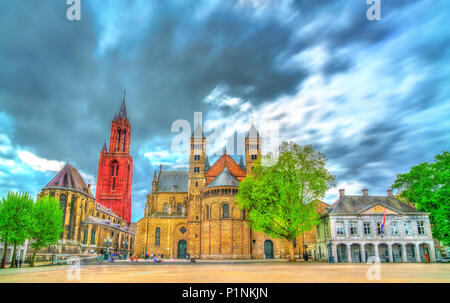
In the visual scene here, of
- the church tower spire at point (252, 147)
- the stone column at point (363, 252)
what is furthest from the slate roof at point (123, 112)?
the stone column at point (363, 252)

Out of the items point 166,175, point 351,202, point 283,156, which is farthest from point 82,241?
point 351,202

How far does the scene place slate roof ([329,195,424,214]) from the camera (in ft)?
144

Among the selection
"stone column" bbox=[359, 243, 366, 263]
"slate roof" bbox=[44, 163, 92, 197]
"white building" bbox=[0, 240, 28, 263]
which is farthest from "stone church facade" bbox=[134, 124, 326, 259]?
"white building" bbox=[0, 240, 28, 263]

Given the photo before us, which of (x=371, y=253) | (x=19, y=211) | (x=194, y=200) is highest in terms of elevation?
(x=194, y=200)

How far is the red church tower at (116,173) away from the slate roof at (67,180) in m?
28.9

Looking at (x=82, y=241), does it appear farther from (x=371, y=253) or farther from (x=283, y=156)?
(x=371, y=253)

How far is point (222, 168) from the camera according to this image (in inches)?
2431

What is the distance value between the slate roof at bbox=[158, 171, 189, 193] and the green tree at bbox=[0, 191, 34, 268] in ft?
120

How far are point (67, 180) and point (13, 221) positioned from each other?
3274cm

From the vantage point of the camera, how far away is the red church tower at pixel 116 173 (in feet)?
315

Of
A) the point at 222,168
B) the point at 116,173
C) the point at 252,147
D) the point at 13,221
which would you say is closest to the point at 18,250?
the point at 13,221

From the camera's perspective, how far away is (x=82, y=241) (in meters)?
62.5

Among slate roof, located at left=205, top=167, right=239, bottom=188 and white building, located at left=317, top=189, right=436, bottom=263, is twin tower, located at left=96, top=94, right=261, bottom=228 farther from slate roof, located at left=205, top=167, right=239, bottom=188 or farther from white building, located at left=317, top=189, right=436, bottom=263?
white building, located at left=317, top=189, right=436, bottom=263
